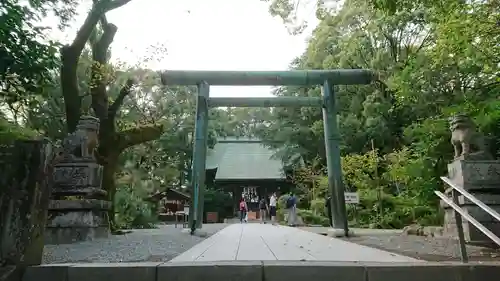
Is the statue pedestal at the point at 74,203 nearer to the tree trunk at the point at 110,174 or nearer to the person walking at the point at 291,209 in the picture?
the tree trunk at the point at 110,174

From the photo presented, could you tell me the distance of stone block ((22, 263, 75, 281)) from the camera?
3.21 m

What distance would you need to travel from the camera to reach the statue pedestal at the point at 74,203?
714cm

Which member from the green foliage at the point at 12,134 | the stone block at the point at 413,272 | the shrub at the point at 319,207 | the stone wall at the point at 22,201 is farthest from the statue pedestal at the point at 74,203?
the shrub at the point at 319,207

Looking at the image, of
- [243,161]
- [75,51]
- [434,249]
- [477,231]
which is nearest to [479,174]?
[477,231]

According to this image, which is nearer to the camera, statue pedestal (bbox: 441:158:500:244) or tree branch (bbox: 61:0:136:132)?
statue pedestal (bbox: 441:158:500:244)

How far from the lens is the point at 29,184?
343 centimetres

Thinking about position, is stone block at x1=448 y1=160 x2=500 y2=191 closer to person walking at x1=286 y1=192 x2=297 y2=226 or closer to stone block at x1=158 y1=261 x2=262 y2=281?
stone block at x1=158 y1=261 x2=262 y2=281

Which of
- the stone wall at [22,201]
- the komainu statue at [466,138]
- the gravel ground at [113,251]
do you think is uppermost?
the komainu statue at [466,138]

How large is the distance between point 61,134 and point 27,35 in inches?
411

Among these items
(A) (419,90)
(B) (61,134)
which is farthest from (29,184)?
(B) (61,134)

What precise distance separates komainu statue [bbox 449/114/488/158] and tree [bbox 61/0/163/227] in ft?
23.7

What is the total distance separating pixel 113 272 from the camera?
319cm

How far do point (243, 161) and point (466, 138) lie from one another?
2518cm

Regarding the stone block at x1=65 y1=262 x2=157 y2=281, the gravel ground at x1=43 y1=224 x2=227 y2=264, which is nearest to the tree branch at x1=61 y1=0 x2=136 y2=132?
the gravel ground at x1=43 y1=224 x2=227 y2=264
